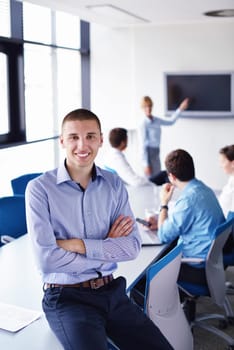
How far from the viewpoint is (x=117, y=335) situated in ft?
7.80

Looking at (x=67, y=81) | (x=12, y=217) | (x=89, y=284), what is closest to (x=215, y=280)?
(x=89, y=284)

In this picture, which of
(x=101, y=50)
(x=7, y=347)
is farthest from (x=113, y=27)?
(x=7, y=347)

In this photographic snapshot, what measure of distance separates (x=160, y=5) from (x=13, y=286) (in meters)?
4.25

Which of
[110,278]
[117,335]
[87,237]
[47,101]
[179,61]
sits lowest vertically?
[117,335]

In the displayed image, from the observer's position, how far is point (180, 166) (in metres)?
3.53

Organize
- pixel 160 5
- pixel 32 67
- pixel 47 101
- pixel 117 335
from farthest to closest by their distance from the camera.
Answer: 1. pixel 47 101
2. pixel 32 67
3. pixel 160 5
4. pixel 117 335

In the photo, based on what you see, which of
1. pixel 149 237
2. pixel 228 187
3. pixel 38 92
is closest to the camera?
pixel 149 237

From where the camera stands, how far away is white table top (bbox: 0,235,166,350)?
2.15 m

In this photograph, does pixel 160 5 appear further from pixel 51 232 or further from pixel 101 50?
pixel 51 232

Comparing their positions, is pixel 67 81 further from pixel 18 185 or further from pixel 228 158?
pixel 228 158

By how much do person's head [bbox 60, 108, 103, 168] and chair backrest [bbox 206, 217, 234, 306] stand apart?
1183 mm

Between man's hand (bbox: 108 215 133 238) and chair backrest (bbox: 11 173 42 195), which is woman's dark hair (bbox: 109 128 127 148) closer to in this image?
chair backrest (bbox: 11 173 42 195)

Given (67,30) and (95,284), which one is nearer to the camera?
(95,284)

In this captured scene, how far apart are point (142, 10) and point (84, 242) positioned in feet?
15.2
